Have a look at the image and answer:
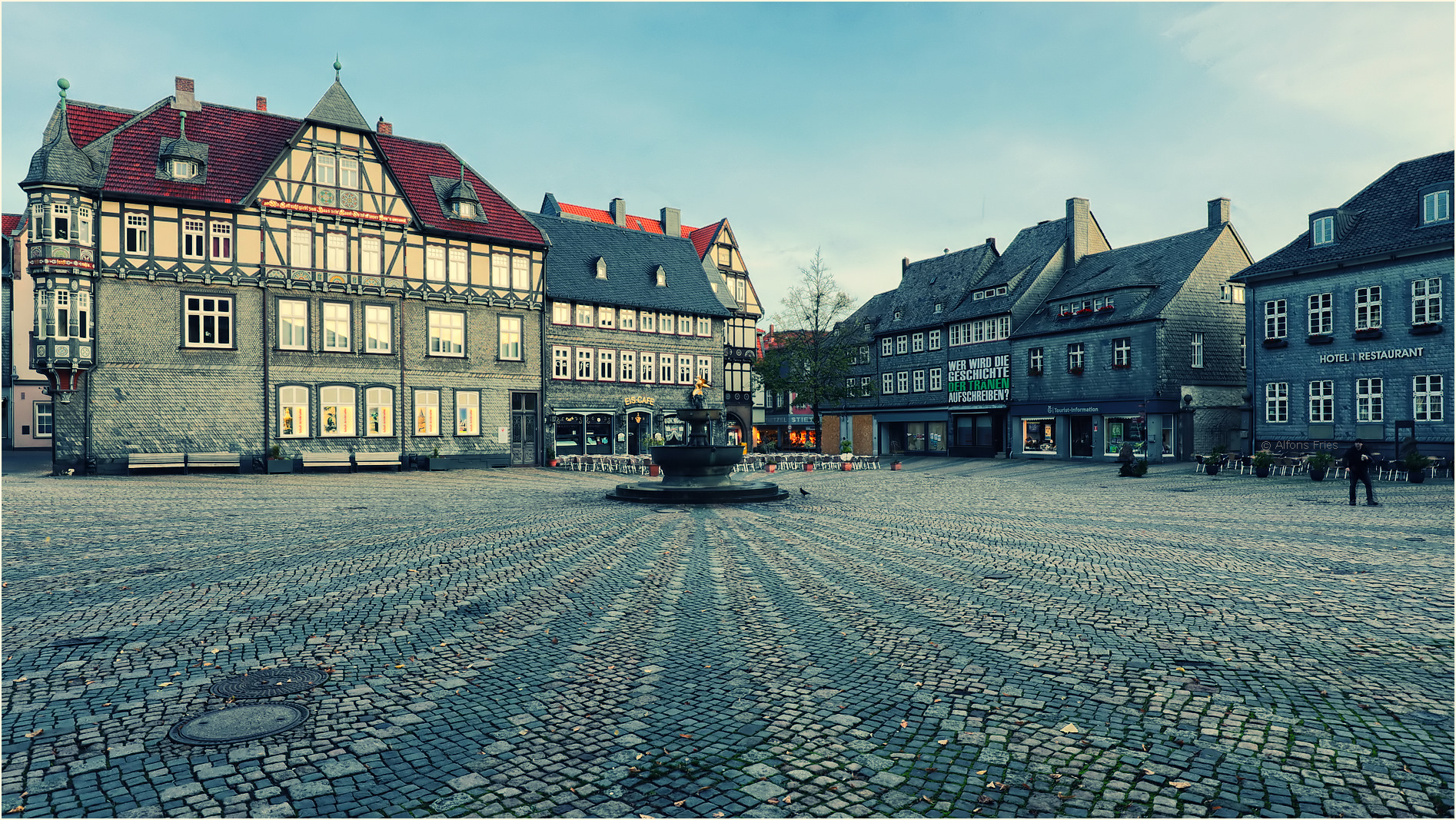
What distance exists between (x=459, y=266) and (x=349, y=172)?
5362 mm

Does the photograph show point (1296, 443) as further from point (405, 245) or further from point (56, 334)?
point (56, 334)

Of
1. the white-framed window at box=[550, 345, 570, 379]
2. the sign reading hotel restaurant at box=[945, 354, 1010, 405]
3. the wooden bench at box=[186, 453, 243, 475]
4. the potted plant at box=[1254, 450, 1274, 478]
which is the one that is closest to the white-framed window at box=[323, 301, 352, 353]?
the wooden bench at box=[186, 453, 243, 475]

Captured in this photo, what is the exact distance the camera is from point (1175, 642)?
675cm

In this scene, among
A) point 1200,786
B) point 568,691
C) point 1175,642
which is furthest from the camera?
point 1175,642

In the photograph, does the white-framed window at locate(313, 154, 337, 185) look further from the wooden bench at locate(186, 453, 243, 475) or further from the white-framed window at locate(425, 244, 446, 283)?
the wooden bench at locate(186, 453, 243, 475)

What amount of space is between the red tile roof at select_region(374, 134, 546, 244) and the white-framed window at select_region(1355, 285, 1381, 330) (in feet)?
105

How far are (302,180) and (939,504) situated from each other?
2635 cm

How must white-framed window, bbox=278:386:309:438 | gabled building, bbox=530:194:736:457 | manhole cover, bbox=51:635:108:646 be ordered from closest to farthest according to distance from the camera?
1. manhole cover, bbox=51:635:108:646
2. white-framed window, bbox=278:386:309:438
3. gabled building, bbox=530:194:736:457

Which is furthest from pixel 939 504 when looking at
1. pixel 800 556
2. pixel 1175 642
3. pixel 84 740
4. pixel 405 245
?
pixel 405 245

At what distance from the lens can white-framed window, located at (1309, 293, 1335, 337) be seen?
3117cm

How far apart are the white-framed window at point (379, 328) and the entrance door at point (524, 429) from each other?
5.85 m

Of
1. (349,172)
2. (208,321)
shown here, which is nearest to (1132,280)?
(349,172)

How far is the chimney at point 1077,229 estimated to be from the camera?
46.6 m

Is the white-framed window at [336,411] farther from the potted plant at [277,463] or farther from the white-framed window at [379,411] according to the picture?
the potted plant at [277,463]
